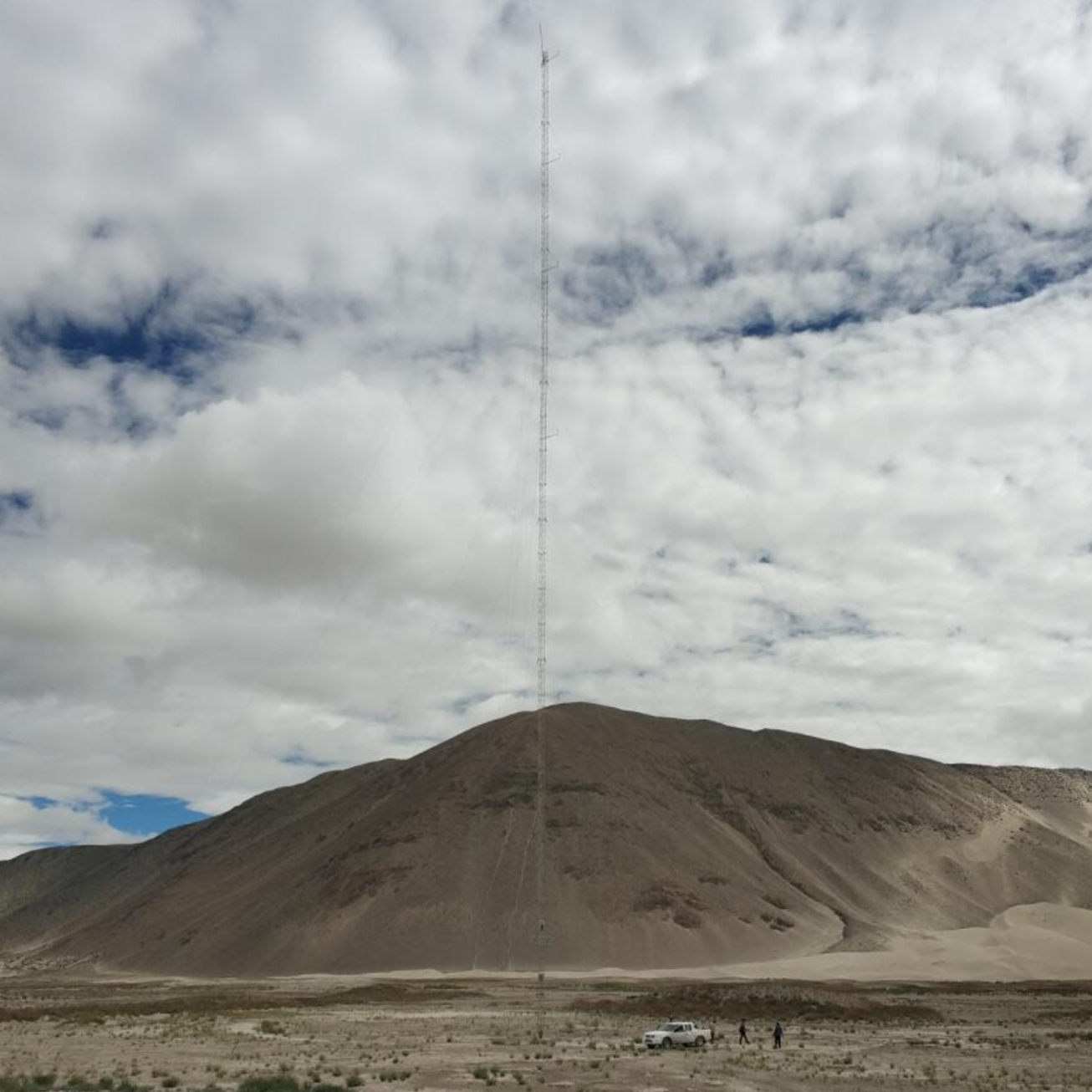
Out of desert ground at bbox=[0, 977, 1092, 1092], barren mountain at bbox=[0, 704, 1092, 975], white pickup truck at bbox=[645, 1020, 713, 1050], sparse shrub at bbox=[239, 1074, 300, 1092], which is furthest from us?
barren mountain at bbox=[0, 704, 1092, 975]

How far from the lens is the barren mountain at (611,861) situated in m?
127

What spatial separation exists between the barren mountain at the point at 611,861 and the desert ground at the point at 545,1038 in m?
29.4

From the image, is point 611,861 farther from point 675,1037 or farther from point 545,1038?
point 675,1037

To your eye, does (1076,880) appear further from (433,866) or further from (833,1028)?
(833,1028)

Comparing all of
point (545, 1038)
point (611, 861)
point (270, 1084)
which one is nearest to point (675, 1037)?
point (545, 1038)

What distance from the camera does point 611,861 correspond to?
453 feet

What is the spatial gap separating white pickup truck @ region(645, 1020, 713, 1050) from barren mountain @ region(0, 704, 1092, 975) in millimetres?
71677

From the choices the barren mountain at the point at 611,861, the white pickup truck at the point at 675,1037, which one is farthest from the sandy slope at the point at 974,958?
the white pickup truck at the point at 675,1037

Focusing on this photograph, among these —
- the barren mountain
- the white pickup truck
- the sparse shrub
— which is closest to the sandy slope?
the barren mountain

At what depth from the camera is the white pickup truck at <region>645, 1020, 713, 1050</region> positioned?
48906 millimetres

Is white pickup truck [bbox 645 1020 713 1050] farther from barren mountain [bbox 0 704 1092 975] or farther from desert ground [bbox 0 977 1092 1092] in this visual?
barren mountain [bbox 0 704 1092 975]

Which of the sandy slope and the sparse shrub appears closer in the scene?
the sparse shrub

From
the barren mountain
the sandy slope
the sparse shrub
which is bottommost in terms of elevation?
the sparse shrub

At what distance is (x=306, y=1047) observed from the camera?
48.5 metres
